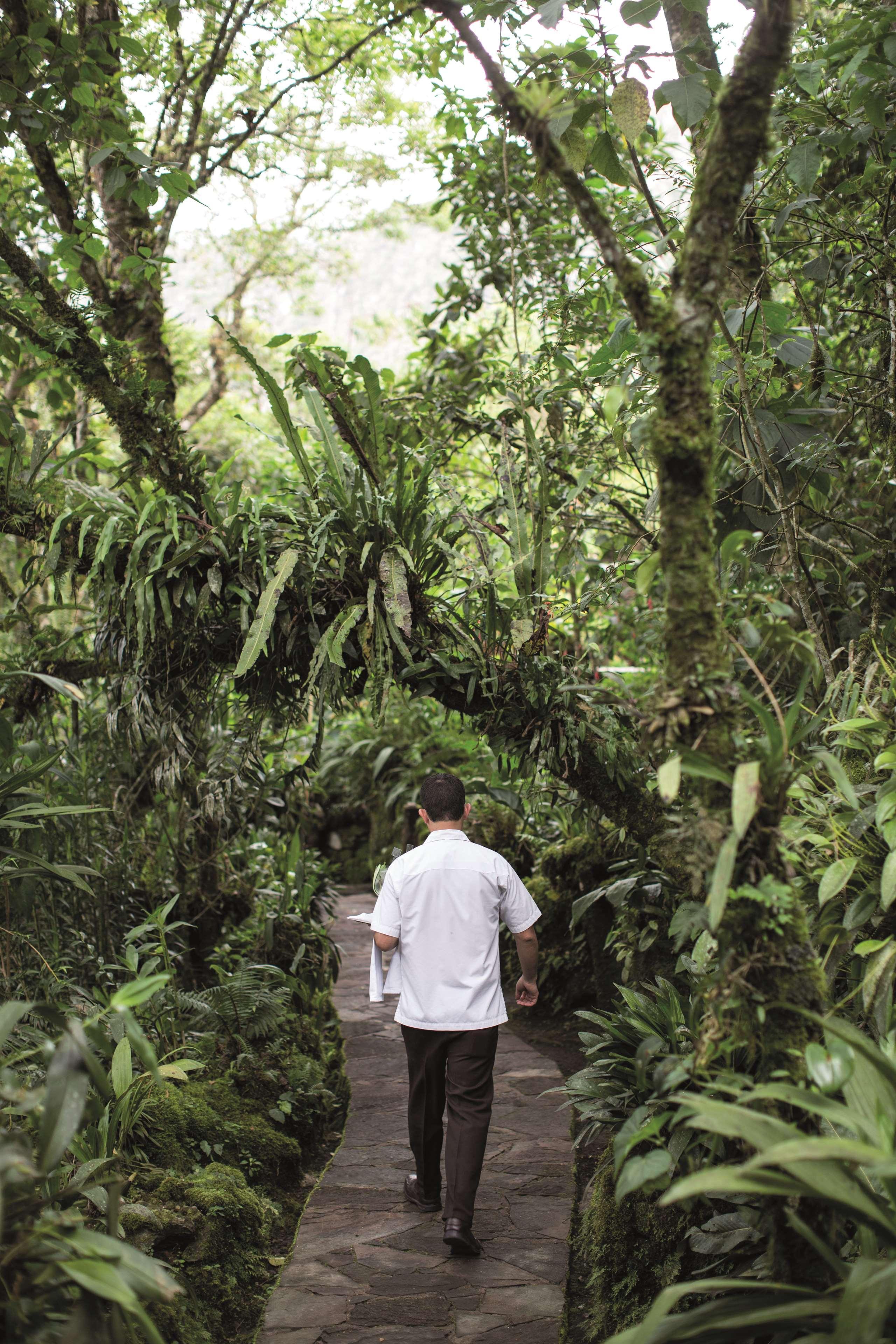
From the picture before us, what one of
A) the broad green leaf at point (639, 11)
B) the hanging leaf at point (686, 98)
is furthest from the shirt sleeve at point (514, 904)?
the broad green leaf at point (639, 11)

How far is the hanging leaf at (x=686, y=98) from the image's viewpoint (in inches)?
120

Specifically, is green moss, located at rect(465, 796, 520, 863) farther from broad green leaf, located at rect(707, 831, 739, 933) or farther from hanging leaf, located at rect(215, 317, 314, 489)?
broad green leaf, located at rect(707, 831, 739, 933)

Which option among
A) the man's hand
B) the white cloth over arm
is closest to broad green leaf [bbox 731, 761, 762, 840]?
the man's hand

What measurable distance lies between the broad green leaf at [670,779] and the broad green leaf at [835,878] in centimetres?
103

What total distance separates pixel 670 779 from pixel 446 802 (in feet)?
5.67

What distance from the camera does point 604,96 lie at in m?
3.11

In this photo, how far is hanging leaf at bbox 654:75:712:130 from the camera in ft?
9.99

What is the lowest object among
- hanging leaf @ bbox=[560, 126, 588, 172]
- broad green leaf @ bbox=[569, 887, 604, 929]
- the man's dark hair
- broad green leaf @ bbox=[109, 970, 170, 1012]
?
broad green leaf @ bbox=[569, 887, 604, 929]

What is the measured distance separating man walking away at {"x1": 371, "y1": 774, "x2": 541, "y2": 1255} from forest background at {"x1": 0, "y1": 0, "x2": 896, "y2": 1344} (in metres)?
0.35

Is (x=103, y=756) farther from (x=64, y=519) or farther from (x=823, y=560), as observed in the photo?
(x=823, y=560)

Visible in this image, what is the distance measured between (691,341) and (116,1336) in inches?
80.6

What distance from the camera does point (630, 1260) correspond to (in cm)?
279

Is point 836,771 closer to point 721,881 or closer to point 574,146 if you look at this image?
point 721,881

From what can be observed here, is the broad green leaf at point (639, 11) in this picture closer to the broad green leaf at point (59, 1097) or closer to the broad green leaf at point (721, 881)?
the broad green leaf at point (721, 881)
